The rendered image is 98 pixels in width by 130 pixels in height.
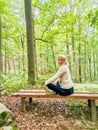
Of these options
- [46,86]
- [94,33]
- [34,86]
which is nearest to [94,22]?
[46,86]

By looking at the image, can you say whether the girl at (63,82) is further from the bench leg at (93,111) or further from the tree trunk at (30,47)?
the tree trunk at (30,47)

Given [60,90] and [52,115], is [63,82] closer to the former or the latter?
[60,90]

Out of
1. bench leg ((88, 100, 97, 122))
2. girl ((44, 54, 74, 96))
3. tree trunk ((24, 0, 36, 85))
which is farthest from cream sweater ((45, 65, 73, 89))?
tree trunk ((24, 0, 36, 85))

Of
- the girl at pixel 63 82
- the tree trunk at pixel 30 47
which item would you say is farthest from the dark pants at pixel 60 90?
the tree trunk at pixel 30 47

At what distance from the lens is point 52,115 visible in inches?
213

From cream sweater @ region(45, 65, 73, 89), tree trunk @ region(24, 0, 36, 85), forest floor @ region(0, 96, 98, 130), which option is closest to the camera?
forest floor @ region(0, 96, 98, 130)

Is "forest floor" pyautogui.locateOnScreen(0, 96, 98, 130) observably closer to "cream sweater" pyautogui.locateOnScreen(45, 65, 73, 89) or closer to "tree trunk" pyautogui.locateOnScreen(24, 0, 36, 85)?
"cream sweater" pyautogui.locateOnScreen(45, 65, 73, 89)

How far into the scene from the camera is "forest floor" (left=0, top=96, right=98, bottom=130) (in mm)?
4676

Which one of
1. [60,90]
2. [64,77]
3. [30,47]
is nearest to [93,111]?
[60,90]

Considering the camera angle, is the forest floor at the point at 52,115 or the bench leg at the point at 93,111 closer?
the forest floor at the point at 52,115

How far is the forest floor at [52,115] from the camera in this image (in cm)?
468

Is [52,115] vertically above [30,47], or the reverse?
[30,47]

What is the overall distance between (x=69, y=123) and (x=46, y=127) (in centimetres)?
66

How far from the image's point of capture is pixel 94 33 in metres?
19.0
